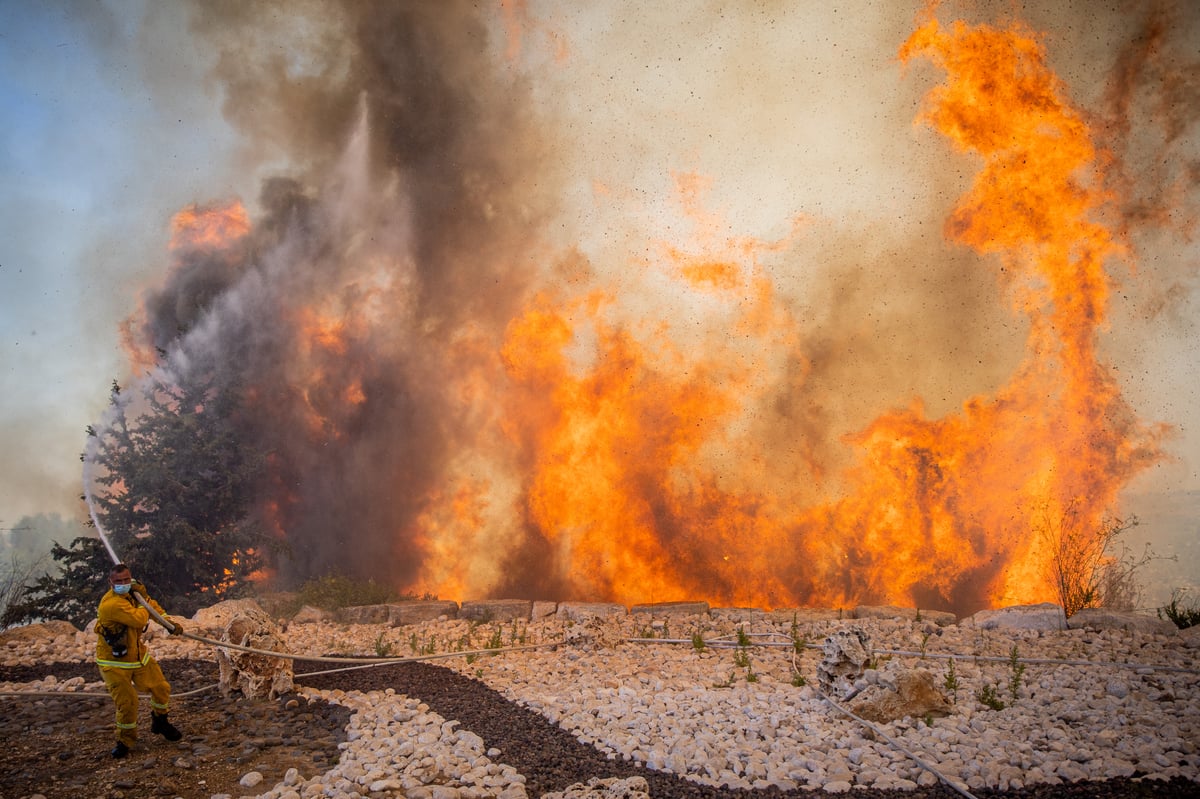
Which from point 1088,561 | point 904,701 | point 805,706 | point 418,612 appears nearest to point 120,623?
point 418,612

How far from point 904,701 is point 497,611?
9627 mm

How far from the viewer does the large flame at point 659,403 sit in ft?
54.7

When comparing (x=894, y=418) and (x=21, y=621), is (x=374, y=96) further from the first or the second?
(x=894, y=418)

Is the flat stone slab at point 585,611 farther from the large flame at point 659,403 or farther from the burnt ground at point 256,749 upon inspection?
the burnt ground at point 256,749

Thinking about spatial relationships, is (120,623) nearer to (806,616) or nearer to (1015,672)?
(1015,672)

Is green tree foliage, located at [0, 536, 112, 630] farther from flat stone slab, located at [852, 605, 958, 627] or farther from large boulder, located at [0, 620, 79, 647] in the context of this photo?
flat stone slab, located at [852, 605, 958, 627]

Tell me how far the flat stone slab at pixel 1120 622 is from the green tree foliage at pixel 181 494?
18.6m

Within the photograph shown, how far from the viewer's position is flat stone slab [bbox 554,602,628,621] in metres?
14.5

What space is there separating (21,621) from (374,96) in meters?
17.4

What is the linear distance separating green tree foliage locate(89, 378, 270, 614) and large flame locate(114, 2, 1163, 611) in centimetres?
179

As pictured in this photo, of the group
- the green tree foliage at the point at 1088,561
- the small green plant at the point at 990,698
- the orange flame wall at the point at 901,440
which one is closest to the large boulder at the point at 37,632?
the orange flame wall at the point at 901,440

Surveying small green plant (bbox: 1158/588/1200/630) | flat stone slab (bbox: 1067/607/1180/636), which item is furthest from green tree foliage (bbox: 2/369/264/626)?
small green plant (bbox: 1158/588/1200/630)

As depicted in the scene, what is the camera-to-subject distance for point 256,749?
765cm

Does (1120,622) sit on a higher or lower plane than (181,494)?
lower
